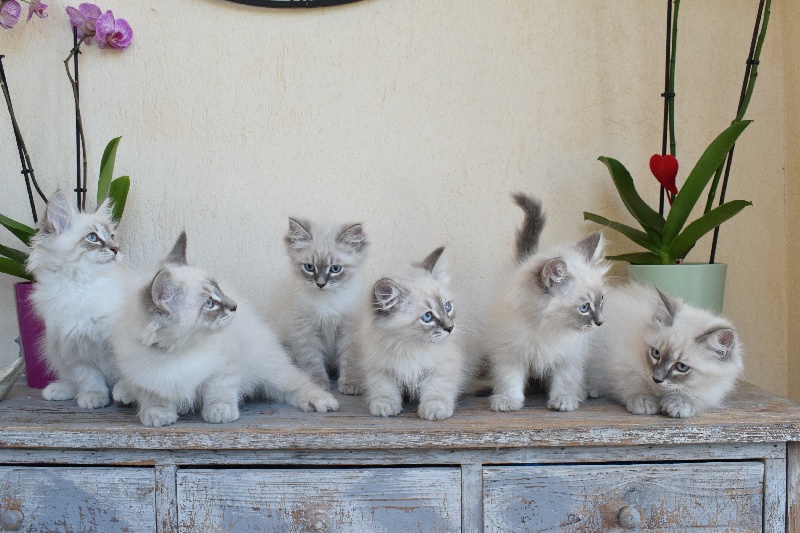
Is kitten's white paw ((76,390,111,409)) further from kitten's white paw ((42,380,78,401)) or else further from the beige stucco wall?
the beige stucco wall

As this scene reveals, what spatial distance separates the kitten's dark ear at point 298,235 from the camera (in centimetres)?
188

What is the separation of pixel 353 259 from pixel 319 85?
2.28ft

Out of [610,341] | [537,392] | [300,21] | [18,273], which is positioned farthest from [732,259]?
[18,273]

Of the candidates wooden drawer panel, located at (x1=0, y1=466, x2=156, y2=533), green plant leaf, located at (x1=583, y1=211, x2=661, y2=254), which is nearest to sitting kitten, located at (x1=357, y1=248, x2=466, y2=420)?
wooden drawer panel, located at (x1=0, y1=466, x2=156, y2=533)

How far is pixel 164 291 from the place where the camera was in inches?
53.6

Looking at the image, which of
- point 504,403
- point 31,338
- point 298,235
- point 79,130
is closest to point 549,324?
point 504,403

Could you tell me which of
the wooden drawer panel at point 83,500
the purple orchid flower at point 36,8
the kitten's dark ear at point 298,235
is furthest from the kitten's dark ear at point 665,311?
the purple orchid flower at point 36,8

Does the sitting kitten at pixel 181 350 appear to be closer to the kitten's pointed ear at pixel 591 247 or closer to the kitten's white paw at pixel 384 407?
the kitten's white paw at pixel 384 407

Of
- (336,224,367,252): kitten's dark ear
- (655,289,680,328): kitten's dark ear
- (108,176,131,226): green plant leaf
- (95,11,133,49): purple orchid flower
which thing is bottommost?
(655,289,680,328): kitten's dark ear

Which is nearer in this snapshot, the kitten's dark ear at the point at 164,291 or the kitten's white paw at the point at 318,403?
the kitten's dark ear at the point at 164,291

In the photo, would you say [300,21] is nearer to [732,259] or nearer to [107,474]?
[107,474]

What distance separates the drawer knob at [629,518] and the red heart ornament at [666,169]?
105 centimetres

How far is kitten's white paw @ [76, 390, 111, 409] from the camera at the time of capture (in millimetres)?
1625

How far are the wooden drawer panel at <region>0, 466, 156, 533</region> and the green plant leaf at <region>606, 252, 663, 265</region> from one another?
155cm
